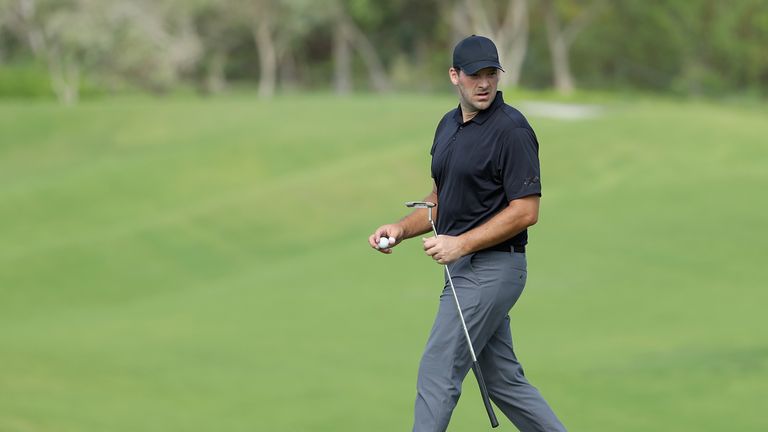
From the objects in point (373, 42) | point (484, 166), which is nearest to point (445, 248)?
point (484, 166)

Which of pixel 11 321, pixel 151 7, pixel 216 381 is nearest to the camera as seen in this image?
pixel 216 381

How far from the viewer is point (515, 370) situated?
19.3 feet

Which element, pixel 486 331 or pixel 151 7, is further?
pixel 151 7

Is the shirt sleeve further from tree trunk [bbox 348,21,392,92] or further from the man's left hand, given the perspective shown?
tree trunk [bbox 348,21,392,92]

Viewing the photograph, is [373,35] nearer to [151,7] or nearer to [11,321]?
[151,7]

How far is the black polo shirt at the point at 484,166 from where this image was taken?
17.9 ft

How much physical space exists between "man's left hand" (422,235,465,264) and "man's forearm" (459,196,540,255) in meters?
0.02

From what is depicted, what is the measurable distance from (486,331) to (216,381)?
6420mm

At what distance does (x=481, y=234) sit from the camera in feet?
18.1

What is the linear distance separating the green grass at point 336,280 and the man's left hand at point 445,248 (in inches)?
126

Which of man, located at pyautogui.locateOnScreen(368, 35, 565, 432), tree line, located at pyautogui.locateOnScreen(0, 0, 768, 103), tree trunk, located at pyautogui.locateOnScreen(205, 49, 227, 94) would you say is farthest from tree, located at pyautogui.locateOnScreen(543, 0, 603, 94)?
man, located at pyautogui.locateOnScreen(368, 35, 565, 432)

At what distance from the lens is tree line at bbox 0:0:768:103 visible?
55875 millimetres

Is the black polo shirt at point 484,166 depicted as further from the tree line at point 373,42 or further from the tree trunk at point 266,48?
the tree trunk at point 266,48

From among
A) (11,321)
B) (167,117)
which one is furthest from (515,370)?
(167,117)
